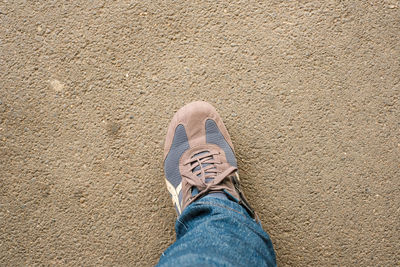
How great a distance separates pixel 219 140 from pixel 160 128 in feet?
0.99

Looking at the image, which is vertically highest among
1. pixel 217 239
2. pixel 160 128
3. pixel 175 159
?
pixel 160 128

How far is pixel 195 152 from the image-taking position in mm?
1370

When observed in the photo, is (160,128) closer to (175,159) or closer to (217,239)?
(175,159)

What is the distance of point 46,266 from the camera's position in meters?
1.37

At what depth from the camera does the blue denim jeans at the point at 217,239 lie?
90 centimetres

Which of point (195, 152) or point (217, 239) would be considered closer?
point (217, 239)

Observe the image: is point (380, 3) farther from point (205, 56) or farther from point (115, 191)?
Result: point (115, 191)

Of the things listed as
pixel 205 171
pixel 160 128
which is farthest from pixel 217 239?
pixel 160 128

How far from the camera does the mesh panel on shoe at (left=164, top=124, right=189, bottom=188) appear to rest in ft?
4.41

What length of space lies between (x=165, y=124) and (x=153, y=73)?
262 mm

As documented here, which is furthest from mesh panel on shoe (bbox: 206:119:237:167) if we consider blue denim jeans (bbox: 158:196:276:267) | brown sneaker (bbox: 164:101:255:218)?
blue denim jeans (bbox: 158:196:276:267)

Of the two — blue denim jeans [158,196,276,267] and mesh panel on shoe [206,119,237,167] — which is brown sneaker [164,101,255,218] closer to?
mesh panel on shoe [206,119,237,167]

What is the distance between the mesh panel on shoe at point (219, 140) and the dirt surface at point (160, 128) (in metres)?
0.08

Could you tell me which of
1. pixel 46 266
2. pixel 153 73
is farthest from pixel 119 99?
pixel 46 266
